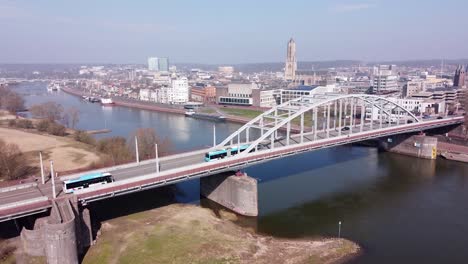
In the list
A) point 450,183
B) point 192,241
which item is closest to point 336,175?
point 450,183

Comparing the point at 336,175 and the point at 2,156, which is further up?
the point at 2,156

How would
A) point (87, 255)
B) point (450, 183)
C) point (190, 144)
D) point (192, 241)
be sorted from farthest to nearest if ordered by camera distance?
point (190, 144), point (450, 183), point (192, 241), point (87, 255)

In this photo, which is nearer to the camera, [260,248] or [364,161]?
[260,248]

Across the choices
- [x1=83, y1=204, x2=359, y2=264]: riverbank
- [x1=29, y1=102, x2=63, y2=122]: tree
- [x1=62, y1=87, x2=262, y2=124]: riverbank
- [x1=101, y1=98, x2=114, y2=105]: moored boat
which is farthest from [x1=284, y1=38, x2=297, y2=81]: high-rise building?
[x1=83, y1=204, x2=359, y2=264]: riverbank

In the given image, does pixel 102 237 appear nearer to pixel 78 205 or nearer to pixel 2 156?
pixel 78 205

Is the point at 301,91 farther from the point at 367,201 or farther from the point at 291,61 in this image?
the point at 291,61

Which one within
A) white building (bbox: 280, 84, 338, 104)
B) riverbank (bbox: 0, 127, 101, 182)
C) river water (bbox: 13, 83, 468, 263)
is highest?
white building (bbox: 280, 84, 338, 104)

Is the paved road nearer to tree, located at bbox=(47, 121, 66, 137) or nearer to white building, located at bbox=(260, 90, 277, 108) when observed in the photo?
tree, located at bbox=(47, 121, 66, 137)
